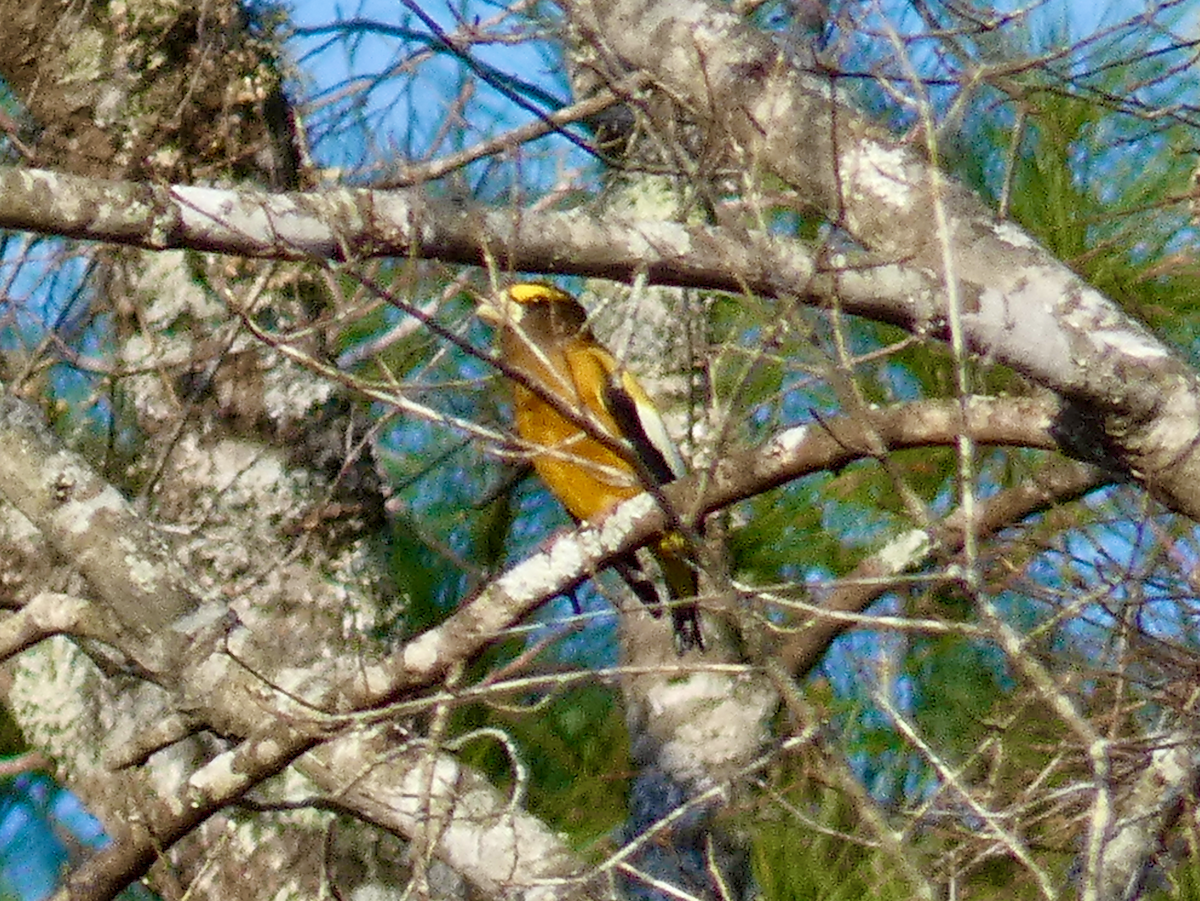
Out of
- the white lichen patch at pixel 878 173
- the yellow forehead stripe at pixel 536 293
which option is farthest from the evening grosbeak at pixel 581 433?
the white lichen patch at pixel 878 173

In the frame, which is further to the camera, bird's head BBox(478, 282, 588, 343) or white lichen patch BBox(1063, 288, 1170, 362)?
bird's head BBox(478, 282, 588, 343)

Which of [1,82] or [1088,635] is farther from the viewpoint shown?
[1,82]

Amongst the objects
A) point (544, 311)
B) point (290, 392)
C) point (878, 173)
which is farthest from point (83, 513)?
point (544, 311)

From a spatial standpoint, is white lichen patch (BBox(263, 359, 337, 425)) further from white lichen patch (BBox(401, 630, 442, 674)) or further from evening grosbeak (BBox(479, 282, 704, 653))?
white lichen patch (BBox(401, 630, 442, 674))

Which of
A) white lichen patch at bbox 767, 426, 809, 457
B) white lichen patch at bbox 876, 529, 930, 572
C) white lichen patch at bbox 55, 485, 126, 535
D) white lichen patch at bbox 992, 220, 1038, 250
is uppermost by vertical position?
white lichen patch at bbox 992, 220, 1038, 250

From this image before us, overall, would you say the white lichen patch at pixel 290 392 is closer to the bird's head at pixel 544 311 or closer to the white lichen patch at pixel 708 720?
the bird's head at pixel 544 311

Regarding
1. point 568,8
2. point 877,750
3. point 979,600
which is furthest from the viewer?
point 877,750

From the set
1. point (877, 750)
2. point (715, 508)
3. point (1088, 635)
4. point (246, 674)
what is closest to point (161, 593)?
point (246, 674)

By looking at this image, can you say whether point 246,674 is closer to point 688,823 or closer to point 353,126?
point 688,823

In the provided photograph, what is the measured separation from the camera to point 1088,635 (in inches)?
125

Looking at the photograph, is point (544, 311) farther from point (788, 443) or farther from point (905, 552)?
point (788, 443)

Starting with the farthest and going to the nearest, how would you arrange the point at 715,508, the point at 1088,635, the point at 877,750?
the point at 877,750, the point at 1088,635, the point at 715,508

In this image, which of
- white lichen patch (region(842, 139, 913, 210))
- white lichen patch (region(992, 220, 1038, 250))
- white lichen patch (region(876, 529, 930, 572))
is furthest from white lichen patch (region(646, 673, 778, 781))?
white lichen patch (region(992, 220, 1038, 250))

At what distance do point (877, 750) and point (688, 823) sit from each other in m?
0.69
